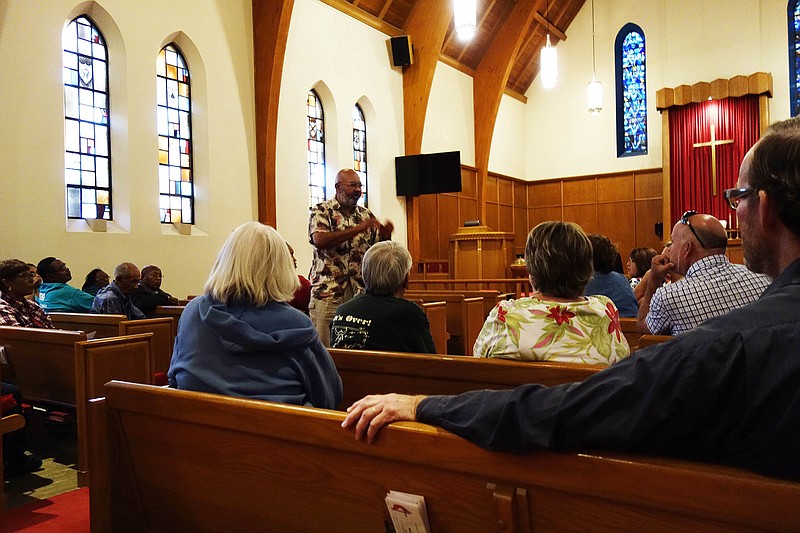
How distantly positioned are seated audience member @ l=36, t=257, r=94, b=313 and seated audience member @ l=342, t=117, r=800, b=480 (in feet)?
17.7

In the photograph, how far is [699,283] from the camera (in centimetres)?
266

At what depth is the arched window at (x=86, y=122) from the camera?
7.00 m

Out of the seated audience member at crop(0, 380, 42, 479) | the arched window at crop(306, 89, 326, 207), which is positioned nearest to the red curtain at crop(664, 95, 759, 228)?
the arched window at crop(306, 89, 326, 207)

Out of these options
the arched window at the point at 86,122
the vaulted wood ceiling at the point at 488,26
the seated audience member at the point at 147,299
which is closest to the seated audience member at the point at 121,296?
the seated audience member at the point at 147,299

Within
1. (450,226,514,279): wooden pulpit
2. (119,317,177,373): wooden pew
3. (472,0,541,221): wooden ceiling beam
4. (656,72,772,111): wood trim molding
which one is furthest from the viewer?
(472,0,541,221): wooden ceiling beam

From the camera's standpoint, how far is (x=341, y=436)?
1345mm

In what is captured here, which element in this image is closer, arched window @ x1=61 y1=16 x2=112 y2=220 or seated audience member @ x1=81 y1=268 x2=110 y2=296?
seated audience member @ x1=81 y1=268 x2=110 y2=296

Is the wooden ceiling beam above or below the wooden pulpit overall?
above

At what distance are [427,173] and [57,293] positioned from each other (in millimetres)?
6886

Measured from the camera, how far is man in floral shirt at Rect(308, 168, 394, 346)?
4.06m

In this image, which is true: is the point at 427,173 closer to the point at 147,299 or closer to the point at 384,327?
the point at 147,299

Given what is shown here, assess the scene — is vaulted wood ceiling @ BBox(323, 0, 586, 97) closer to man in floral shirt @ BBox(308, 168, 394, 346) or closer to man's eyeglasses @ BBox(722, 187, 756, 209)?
man in floral shirt @ BBox(308, 168, 394, 346)

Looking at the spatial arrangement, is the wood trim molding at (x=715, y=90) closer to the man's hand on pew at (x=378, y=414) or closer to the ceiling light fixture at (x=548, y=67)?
the ceiling light fixture at (x=548, y=67)

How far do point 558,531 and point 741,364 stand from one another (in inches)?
16.9
